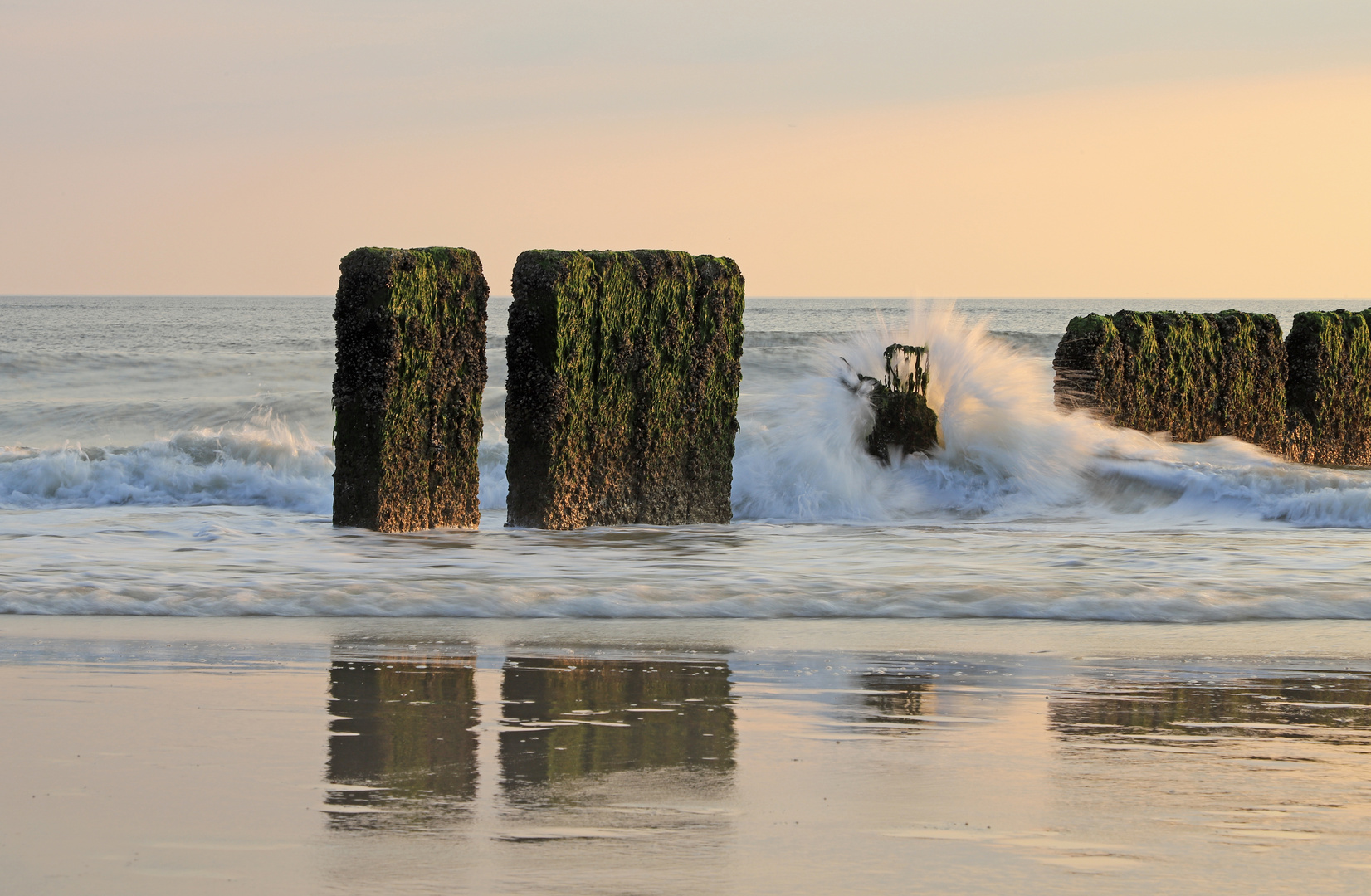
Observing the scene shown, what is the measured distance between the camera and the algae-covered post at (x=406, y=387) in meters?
9.63

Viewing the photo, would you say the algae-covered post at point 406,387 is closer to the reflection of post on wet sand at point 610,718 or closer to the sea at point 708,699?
the sea at point 708,699

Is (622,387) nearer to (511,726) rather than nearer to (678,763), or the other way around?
(511,726)

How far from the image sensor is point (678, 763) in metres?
3.79

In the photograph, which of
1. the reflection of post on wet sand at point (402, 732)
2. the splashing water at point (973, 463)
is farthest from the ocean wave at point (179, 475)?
the reflection of post on wet sand at point (402, 732)

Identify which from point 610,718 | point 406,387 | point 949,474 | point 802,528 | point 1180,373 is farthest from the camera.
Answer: point 1180,373

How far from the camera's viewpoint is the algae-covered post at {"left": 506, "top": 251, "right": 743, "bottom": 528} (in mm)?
10172

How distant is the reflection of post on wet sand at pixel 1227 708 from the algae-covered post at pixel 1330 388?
1161 centimetres

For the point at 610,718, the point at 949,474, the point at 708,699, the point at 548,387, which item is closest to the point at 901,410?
the point at 949,474

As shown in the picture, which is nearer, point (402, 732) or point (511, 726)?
point (402, 732)

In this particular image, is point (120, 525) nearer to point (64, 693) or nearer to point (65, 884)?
point (64, 693)

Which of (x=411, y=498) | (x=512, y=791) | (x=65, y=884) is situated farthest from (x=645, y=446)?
(x=65, y=884)

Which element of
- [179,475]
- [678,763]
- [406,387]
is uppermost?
[406,387]

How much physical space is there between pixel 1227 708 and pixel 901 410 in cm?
846

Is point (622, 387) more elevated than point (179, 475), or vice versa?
point (622, 387)
